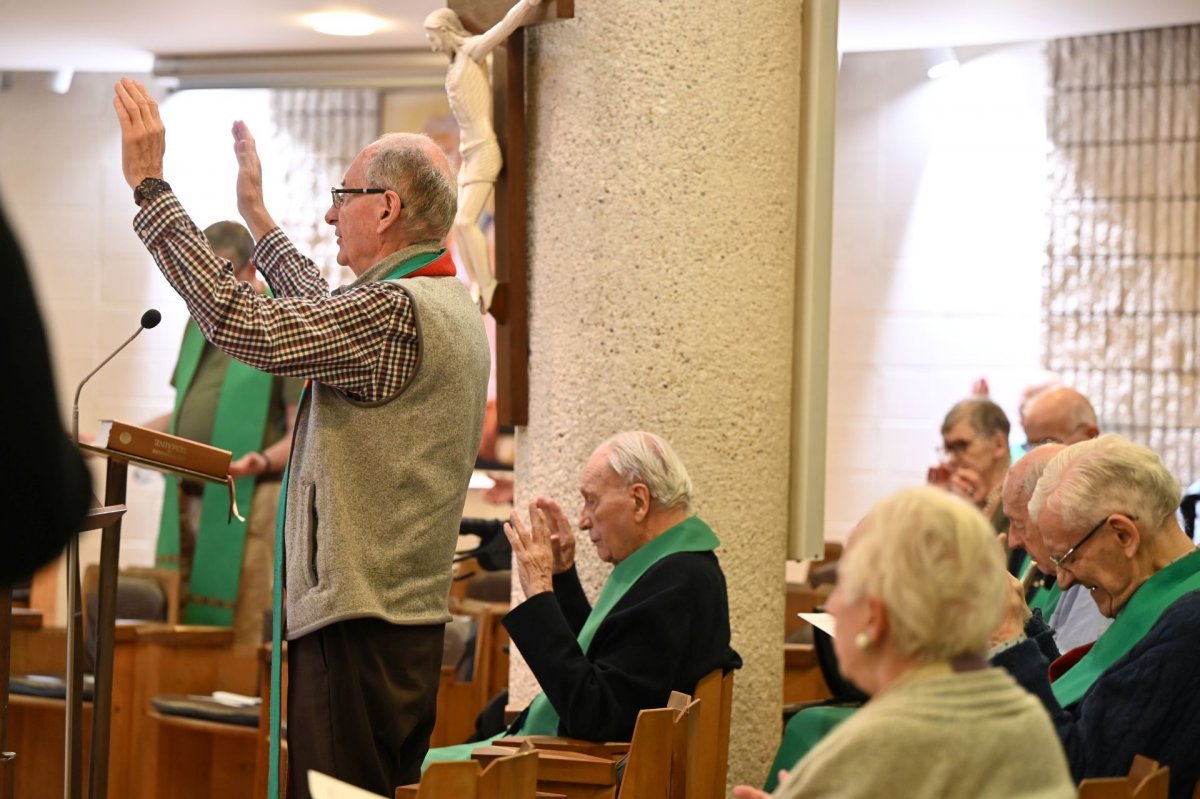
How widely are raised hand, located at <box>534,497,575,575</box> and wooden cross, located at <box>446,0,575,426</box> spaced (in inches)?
14.5

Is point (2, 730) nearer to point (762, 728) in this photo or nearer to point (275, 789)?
point (275, 789)

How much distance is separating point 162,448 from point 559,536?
1.01 m

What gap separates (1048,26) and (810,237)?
3445 mm

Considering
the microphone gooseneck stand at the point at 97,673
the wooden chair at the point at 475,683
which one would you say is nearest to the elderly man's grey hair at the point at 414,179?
the microphone gooseneck stand at the point at 97,673

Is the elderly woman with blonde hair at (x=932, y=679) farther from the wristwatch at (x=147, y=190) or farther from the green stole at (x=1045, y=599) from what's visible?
the green stole at (x=1045, y=599)

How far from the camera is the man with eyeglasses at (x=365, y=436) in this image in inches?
92.2

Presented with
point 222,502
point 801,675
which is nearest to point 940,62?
point 801,675

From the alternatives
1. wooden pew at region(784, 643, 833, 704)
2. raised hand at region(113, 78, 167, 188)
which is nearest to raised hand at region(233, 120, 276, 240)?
raised hand at region(113, 78, 167, 188)

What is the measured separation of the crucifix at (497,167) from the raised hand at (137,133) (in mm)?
1354

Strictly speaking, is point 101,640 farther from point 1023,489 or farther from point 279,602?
point 1023,489

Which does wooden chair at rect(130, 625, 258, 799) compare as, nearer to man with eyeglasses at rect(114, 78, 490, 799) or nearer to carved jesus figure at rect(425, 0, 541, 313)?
carved jesus figure at rect(425, 0, 541, 313)

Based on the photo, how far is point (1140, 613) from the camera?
262cm

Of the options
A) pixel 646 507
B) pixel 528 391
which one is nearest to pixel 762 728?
pixel 646 507

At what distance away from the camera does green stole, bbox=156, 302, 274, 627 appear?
554 cm
